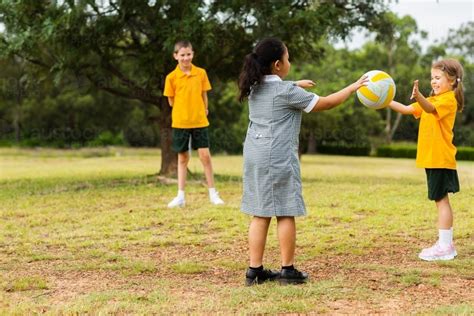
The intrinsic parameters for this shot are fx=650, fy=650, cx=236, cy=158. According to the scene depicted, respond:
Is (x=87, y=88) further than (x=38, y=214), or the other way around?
(x=87, y=88)

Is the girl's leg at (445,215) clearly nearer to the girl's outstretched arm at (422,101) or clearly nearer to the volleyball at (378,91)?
the girl's outstretched arm at (422,101)

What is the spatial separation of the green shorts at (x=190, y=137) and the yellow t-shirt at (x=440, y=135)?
380 centimetres

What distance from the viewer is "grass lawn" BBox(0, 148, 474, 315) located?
147 inches

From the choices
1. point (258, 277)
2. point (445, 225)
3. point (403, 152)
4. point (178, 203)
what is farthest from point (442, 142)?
point (403, 152)

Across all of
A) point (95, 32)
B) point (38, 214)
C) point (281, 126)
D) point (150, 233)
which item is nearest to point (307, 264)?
point (281, 126)

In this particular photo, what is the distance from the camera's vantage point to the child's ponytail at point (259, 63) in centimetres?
429

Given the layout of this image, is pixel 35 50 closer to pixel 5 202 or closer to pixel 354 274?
pixel 5 202

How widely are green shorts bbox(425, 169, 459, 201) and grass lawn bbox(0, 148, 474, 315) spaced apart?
51cm

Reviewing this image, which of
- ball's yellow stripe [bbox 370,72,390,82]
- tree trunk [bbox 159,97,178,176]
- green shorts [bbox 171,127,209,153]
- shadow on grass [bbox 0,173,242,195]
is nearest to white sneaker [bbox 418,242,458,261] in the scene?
ball's yellow stripe [bbox 370,72,390,82]

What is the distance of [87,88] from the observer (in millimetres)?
13742

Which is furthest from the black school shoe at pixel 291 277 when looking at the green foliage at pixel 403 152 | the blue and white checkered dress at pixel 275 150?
the green foliage at pixel 403 152

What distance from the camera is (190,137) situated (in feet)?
27.9

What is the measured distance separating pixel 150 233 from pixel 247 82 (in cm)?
258

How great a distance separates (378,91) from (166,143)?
8.30 metres
